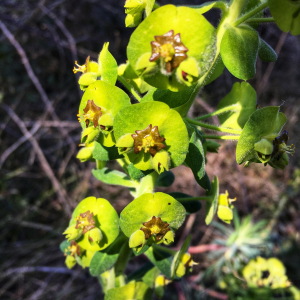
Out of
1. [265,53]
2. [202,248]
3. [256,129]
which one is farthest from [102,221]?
[202,248]

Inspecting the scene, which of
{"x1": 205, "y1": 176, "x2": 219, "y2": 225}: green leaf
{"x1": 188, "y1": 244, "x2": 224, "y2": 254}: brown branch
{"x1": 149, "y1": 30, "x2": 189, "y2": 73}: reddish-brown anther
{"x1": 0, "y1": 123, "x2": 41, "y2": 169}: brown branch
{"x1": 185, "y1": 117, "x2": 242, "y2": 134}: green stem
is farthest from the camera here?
{"x1": 0, "y1": 123, "x2": 41, "y2": 169}: brown branch

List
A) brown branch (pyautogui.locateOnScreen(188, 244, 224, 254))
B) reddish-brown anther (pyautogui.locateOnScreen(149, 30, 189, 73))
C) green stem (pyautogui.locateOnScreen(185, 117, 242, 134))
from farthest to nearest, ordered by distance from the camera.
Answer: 1. brown branch (pyautogui.locateOnScreen(188, 244, 224, 254))
2. green stem (pyautogui.locateOnScreen(185, 117, 242, 134))
3. reddish-brown anther (pyautogui.locateOnScreen(149, 30, 189, 73))

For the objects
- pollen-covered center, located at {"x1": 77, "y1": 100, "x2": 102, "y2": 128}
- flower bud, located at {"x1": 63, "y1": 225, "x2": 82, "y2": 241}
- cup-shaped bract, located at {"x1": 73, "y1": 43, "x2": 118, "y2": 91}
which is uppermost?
cup-shaped bract, located at {"x1": 73, "y1": 43, "x2": 118, "y2": 91}

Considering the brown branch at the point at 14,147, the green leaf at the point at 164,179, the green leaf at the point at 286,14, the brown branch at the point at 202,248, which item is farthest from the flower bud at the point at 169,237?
the brown branch at the point at 14,147

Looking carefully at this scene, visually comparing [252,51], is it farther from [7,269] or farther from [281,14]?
[7,269]


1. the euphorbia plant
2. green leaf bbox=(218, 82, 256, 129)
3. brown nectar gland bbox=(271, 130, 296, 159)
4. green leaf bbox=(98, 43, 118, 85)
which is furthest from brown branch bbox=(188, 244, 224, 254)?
green leaf bbox=(98, 43, 118, 85)

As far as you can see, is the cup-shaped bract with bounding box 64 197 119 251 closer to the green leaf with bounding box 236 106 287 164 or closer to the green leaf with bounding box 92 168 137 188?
the green leaf with bounding box 92 168 137 188

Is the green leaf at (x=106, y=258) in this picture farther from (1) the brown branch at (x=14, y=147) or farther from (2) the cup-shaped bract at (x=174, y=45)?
(1) the brown branch at (x=14, y=147)
